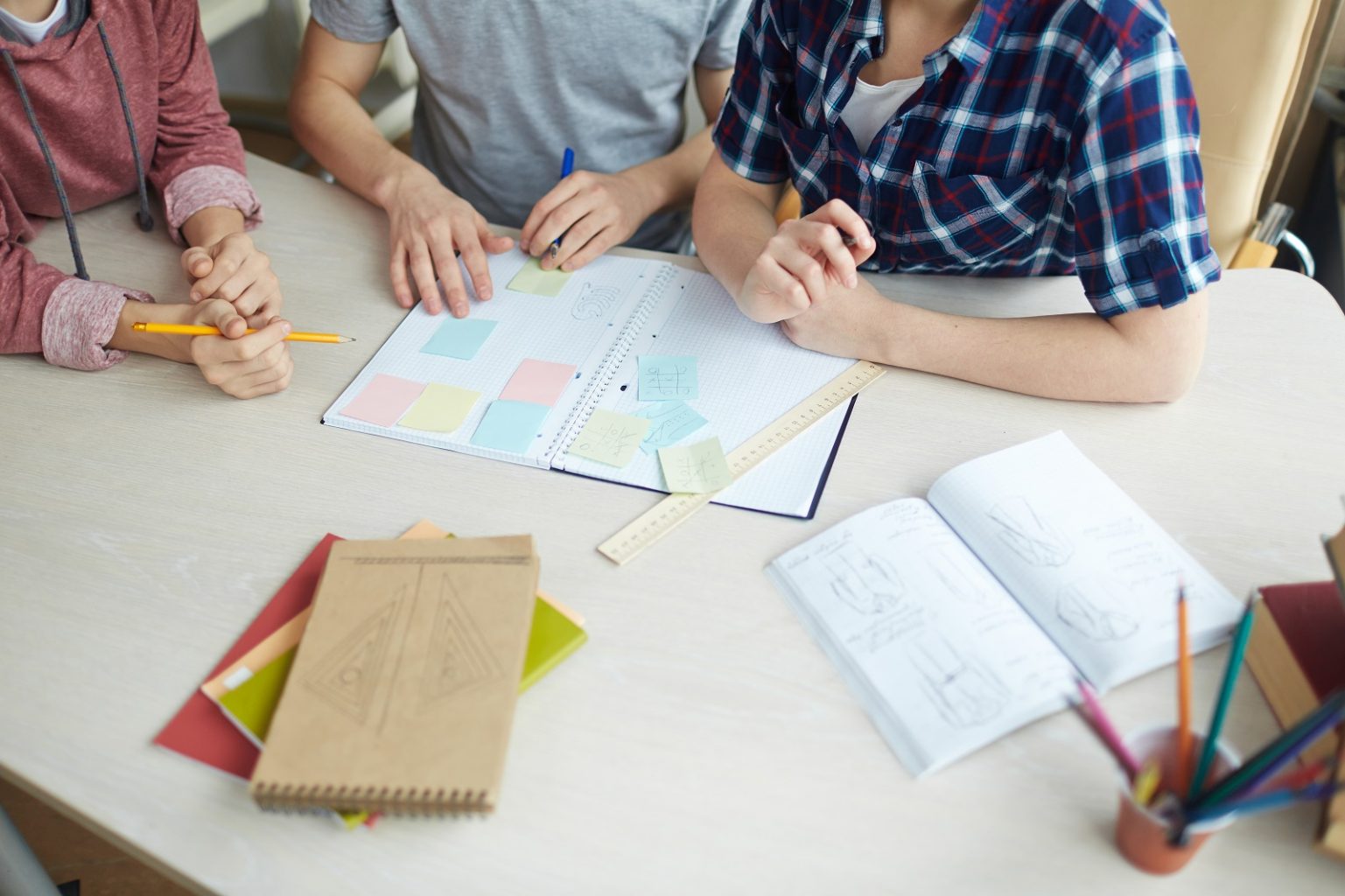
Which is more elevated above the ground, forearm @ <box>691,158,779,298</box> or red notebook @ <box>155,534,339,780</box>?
forearm @ <box>691,158,779,298</box>

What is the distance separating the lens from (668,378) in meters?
0.98

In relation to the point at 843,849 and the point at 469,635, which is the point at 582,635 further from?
the point at 843,849

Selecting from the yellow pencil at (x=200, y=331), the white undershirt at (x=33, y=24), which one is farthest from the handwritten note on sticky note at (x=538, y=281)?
the white undershirt at (x=33, y=24)

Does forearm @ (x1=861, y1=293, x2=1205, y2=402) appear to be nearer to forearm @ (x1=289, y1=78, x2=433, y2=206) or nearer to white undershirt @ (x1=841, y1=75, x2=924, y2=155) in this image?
white undershirt @ (x1=841, y1=75, x2=924, y2=155)

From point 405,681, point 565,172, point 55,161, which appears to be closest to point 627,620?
point 405,681

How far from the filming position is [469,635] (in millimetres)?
705

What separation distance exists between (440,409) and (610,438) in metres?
0.17

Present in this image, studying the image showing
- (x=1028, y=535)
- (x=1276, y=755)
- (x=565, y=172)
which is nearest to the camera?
(x=1276, y=755)

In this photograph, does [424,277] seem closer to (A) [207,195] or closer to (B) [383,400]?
(B) [383,400]

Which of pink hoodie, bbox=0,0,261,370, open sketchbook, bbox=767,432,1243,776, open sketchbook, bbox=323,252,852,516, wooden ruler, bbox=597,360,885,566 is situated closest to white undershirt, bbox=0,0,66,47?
pink hoodie, bbox=0,0,261,370

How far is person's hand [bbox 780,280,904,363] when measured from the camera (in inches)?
38.4

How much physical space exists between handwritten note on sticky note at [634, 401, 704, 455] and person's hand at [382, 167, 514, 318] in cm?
27

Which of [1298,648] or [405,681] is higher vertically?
[1298,648]

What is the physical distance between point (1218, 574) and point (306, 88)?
129 cm
